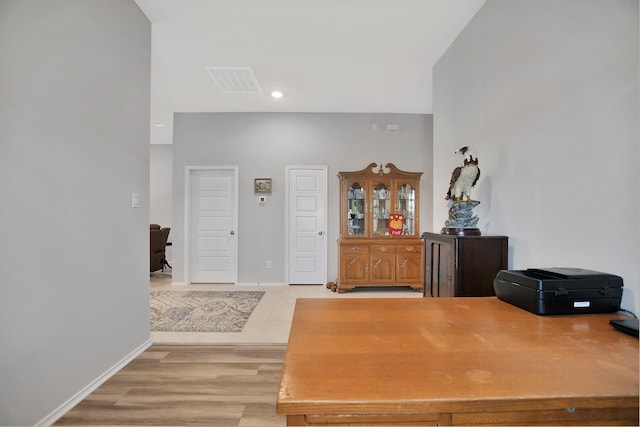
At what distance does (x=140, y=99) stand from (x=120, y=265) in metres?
1.34

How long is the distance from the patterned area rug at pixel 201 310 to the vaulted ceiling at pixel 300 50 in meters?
2.80

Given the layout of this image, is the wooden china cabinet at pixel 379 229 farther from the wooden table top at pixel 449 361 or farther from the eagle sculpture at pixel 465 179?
the wooden table top at pixel 449 361

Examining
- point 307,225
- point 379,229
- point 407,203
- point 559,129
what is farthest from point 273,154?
point 559,129

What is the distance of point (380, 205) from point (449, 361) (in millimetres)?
3808

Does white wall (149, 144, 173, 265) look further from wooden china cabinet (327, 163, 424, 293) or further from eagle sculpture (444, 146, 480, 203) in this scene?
eagle sculpture (444, 146, 480, 203)

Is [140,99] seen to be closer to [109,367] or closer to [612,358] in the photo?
[109,367]

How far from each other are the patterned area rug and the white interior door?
31.9 inches

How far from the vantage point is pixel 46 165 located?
5.02ft

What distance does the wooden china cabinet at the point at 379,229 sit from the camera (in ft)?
14.1

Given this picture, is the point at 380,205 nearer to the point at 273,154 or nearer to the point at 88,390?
the point at 273,154

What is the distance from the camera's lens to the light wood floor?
1.61m

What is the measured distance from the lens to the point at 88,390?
5.95 ft

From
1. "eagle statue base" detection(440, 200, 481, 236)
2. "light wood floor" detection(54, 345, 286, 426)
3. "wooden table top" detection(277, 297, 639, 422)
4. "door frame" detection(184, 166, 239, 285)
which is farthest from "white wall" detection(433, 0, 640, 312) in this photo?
"door frame" detection(184, 166, 239, 285)

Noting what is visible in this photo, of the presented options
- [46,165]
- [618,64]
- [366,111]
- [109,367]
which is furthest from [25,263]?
[366,111]
